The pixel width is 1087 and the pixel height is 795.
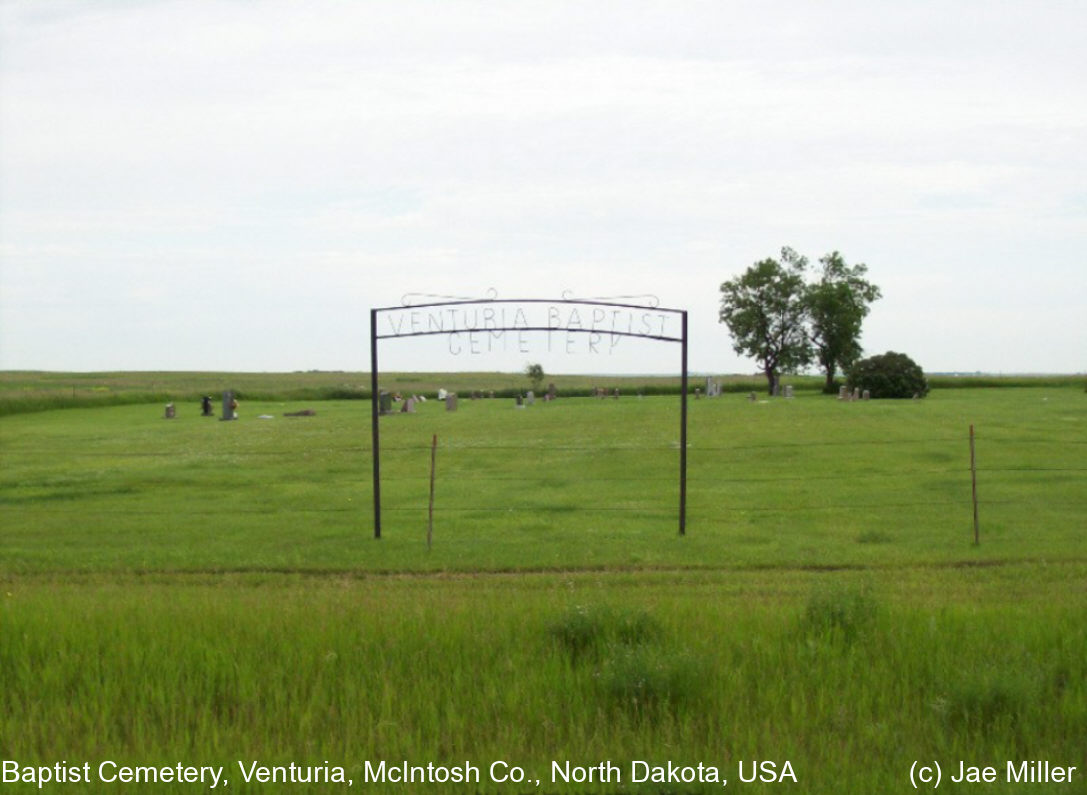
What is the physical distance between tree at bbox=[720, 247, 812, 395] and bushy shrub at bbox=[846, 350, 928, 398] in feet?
58.8

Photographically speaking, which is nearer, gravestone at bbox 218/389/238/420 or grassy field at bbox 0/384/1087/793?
grassy field at bbox 0/384/1087/793

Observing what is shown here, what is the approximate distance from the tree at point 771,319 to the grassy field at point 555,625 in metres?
61.7

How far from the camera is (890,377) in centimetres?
6788

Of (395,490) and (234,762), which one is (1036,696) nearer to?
(234,762)

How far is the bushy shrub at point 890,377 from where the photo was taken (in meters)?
67.6

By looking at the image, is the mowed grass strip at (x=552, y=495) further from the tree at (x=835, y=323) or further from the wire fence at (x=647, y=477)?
the tree at (x=835, y=323)

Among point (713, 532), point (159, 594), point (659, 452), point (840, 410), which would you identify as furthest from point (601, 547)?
point (840, 410)

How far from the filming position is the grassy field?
6715 millimetres

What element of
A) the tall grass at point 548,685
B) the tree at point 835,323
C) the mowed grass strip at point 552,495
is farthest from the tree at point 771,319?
the tall grass at point 548,685

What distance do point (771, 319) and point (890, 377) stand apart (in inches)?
873

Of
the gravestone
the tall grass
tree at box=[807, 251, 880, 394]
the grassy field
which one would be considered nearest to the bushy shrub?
tree at box=[807, 251, 880, 394]

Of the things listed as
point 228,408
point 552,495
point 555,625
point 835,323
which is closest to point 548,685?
point 555,625

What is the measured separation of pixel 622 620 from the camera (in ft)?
28.3

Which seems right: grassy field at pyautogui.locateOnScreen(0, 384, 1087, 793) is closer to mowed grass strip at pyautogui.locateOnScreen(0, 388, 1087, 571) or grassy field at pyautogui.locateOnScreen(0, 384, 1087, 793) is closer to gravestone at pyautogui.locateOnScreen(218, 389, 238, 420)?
mowed grass strip at pyautogui.locateOnScreen(0, 388, 1087, 571)
